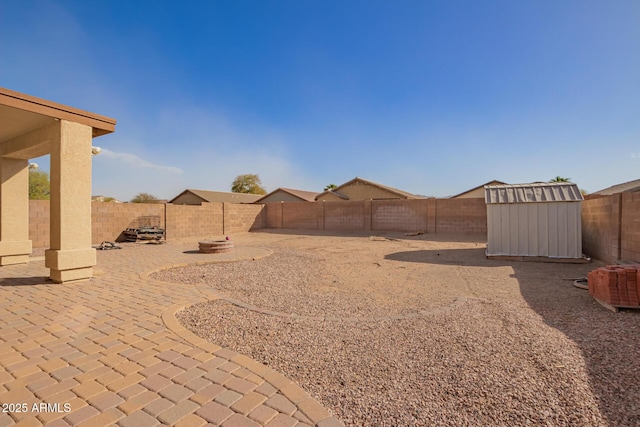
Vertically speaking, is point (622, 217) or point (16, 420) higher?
point (622, 217)

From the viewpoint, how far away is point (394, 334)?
150 inches

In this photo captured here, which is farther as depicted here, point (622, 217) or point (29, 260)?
point (29, 260)

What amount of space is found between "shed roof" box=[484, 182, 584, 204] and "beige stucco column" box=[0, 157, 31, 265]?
13299mm

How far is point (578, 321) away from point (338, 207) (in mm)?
16826

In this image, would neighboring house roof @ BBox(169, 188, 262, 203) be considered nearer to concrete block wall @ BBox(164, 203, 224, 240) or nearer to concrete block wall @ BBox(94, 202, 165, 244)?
concrete block wall @ BBox(164, 203, 224, 240)

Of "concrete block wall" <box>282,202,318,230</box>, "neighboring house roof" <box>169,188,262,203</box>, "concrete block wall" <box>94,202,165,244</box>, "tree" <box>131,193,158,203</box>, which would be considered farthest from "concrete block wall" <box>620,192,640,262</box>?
"tree" <box>131,193,158,203</box>

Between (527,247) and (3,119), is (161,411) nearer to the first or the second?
(3,119)

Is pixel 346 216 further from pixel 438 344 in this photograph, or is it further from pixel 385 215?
pixel 438 344

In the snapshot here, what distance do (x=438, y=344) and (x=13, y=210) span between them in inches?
386

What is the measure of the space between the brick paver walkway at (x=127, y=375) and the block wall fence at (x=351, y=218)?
28.4 ft

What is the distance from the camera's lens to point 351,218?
20.5 m

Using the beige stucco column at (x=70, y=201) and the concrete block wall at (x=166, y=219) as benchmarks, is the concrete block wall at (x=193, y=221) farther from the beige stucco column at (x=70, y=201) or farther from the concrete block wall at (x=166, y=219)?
the beige stucco column at (x=70, y=201)

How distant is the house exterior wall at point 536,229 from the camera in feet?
31.0

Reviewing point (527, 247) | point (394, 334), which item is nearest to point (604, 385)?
point (394, 334)
